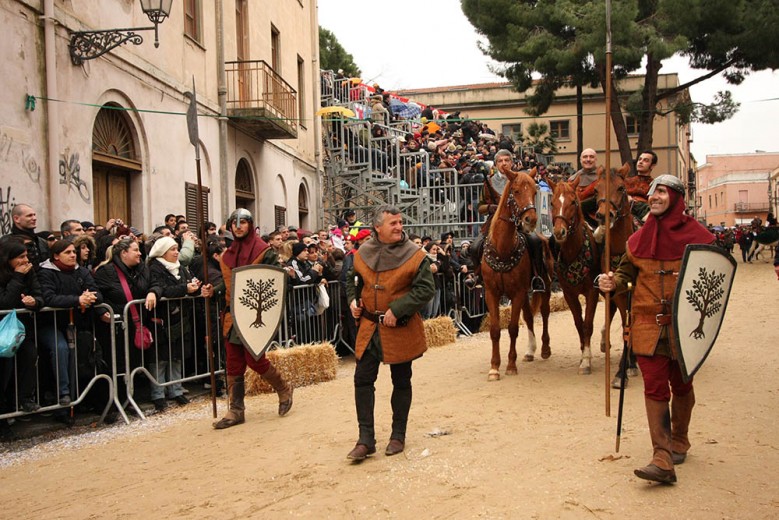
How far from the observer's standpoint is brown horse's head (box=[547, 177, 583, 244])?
8.32 meters

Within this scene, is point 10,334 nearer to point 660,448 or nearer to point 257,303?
point 257,303

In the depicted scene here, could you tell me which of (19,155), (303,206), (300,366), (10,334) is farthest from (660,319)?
(303,206)

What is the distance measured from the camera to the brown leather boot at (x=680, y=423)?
5.28 metres

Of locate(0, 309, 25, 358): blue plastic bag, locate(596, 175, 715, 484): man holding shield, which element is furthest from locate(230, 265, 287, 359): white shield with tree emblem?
locate(596, 175, 715, 484): man holding shield

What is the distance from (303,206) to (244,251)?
51.3 feet

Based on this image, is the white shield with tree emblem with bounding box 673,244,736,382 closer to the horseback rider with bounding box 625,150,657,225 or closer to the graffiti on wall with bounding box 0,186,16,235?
the horseback rider with bounding box 625,150,657,225

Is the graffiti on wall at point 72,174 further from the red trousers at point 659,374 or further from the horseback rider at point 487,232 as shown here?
the red trousers at point 659,374

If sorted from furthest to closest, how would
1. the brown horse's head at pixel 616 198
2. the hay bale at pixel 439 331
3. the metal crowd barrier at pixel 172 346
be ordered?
the hay bale at pixel 439 331 < the brown horse's head at pixel 616 198 < the metal crowd barrier at pixel 172 346

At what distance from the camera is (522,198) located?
8.54 m

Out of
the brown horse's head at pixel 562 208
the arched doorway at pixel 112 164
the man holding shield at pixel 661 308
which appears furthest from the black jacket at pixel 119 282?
the man holding shield at pixel 661 308

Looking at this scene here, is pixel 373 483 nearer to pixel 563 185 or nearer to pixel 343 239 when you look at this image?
pixel 563 185

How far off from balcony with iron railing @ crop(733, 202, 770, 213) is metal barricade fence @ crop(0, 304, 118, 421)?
334ft

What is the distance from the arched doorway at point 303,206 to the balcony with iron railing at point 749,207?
88.0 meters

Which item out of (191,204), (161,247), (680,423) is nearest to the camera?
(680,423)
